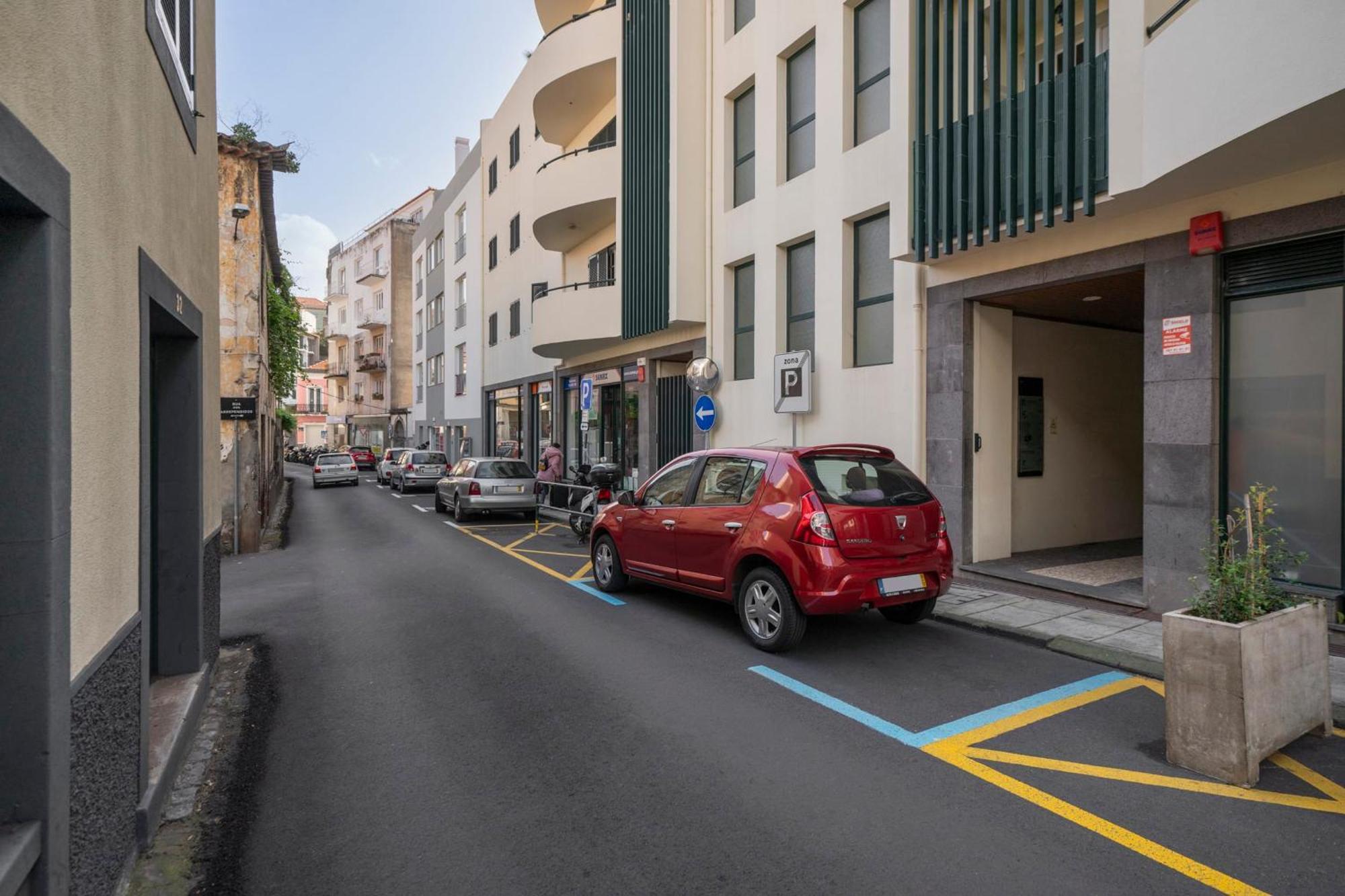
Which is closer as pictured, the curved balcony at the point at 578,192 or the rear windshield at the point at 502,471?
the rear windshield at the point at 502,471

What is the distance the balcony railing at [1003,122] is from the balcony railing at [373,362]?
46887 millimetres

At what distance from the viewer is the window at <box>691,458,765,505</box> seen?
677 cm

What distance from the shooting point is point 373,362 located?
51.8m

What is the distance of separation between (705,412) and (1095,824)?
1051 centimetres

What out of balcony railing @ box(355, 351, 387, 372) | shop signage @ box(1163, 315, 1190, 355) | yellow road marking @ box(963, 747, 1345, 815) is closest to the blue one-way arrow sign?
shop signage @ box(1163, 315, 1190, 355)

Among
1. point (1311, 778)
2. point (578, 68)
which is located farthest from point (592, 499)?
point (578, 68)

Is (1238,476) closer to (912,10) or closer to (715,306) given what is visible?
(912,10)

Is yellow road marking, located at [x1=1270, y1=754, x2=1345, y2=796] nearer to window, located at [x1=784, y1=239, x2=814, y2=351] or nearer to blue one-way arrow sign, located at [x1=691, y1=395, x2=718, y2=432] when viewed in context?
window, located at [x1=784, y1=239, x2=814, y2=351]

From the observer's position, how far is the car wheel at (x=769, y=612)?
20.0 ft

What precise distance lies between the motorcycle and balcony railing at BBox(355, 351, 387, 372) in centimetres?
3953

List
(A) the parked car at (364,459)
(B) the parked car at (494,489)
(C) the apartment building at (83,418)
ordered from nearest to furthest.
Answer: (C) the apartment building at (83,418), (B) the parked car at (494,489), (A) the parked car at (364,459)

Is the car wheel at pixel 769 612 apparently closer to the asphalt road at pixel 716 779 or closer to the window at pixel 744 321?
the asphalt road at pixel 716 779

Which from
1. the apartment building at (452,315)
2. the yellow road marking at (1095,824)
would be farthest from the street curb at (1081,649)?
the apartment building at (452,315)

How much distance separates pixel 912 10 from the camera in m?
9.79
